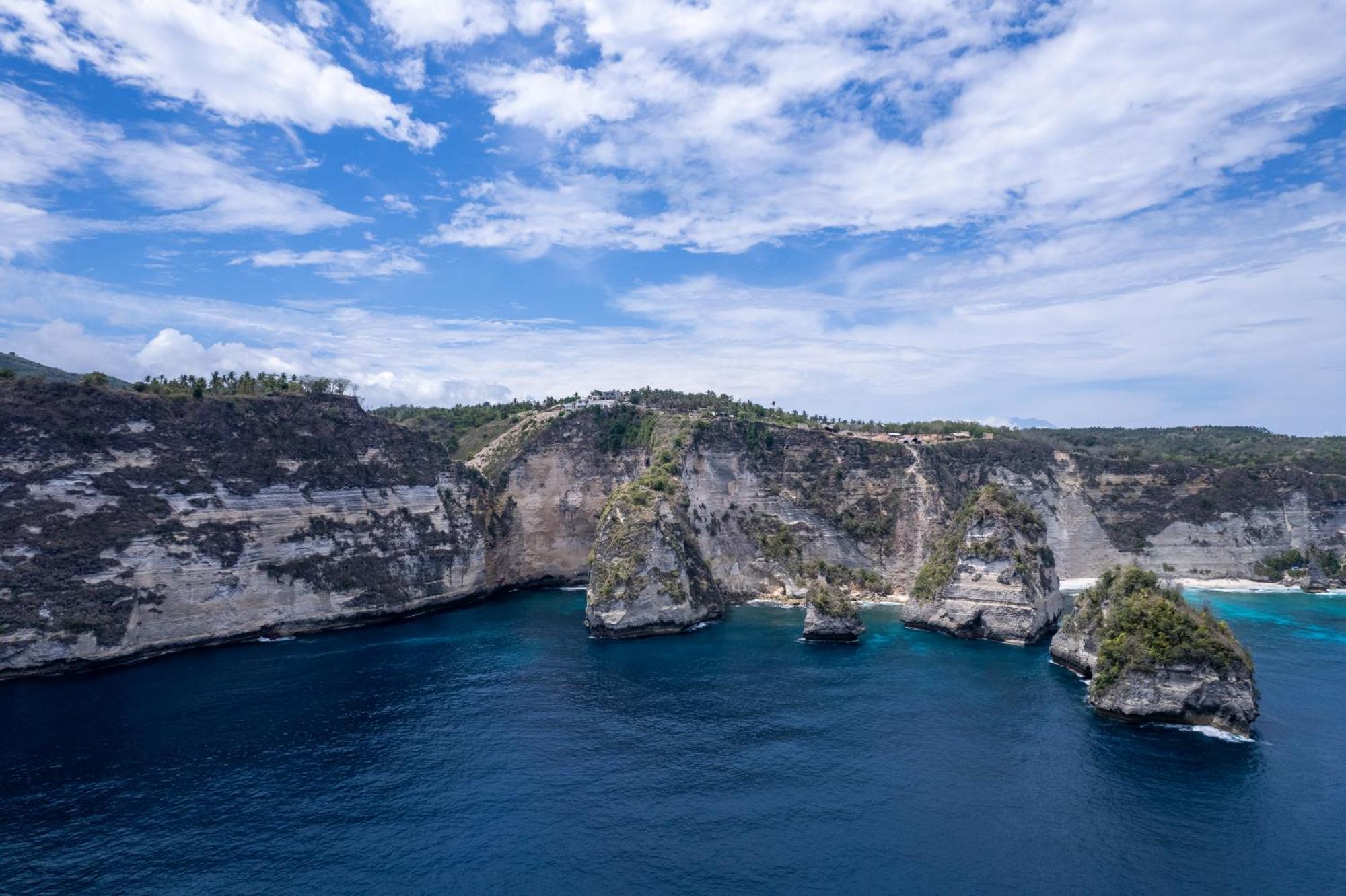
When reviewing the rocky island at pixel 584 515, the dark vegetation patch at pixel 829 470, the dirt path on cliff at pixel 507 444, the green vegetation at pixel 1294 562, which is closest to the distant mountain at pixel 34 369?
the rocky island at pixel 584 515

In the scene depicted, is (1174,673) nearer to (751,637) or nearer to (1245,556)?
(751,637)

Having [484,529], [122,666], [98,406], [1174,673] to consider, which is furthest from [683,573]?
[98,406]

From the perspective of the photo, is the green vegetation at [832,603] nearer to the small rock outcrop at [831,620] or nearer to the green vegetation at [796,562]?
the small rock outcrop at [831,620]

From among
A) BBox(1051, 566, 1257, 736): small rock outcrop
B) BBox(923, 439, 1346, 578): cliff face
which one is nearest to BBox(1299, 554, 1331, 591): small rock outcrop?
BBox(923, 439, 1346, 578): cliff face

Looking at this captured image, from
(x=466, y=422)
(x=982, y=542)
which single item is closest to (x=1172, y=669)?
(x=982, y=542)

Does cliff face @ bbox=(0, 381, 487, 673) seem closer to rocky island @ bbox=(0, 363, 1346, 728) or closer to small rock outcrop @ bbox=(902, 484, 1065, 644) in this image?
rocky island @ bbox=(0, 363, 1346, 728)

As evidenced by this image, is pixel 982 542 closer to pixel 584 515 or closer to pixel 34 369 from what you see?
pixel 584 515
